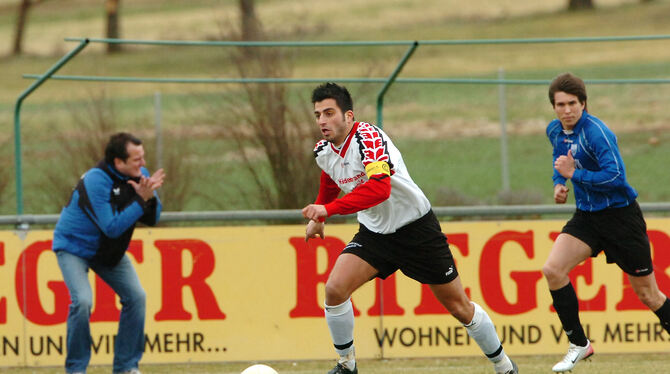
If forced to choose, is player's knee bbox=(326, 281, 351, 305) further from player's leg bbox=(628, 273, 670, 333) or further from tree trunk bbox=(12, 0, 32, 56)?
tree trunk bbox=(12, 0, 32, 56)

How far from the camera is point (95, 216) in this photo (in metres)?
7.21

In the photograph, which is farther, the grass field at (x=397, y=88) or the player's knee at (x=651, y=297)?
the grass field at (x=397, y=88)

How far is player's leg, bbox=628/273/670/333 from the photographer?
6.93m

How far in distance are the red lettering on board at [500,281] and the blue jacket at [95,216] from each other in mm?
2796

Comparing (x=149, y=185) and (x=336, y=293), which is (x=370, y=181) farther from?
(x=149, y=185)

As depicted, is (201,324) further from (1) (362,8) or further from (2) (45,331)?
(1) (362,8)

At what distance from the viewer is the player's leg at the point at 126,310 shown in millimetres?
7465

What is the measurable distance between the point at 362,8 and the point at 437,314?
126 ft

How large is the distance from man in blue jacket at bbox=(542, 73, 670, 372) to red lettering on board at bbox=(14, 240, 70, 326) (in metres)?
3.93

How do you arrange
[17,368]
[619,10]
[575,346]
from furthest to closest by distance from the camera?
[619,10], [17,368], [575,346]

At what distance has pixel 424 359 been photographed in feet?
27.7

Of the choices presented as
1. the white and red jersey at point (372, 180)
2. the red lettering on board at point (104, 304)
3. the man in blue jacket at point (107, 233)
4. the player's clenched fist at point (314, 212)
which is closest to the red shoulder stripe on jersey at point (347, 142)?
the white and red jersey at point (372, 180)

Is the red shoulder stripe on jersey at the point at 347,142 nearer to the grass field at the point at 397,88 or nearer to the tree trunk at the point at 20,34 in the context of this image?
the grass field at the point at 397,88

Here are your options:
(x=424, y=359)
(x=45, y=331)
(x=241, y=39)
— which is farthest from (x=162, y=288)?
(x=241, y=39)
